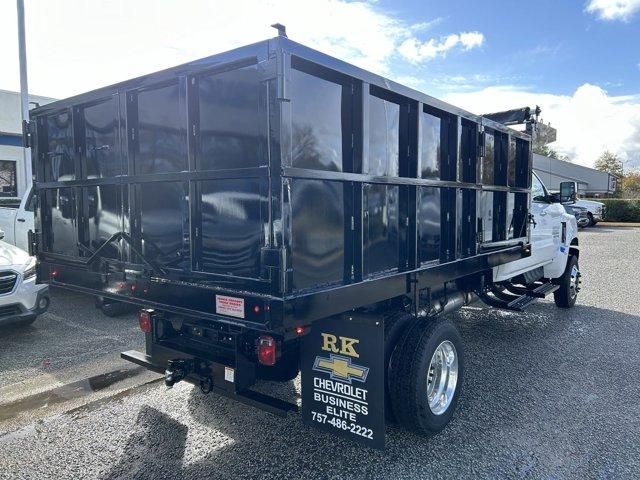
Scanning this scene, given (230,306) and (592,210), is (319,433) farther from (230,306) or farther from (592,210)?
(592,210)

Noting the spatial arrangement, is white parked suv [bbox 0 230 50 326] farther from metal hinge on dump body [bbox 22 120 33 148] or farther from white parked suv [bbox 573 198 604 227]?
white parked suv [bbox 573 198 604 227]

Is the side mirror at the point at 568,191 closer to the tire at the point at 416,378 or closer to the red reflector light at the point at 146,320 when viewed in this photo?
the tire at the point at 416,378

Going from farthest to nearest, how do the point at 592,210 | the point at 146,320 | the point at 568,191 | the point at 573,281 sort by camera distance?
the point at 592,210 < the point at 573,281 < the point at 568,191 < the point at 146,320

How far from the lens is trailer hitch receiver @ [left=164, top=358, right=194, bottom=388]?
3.46m

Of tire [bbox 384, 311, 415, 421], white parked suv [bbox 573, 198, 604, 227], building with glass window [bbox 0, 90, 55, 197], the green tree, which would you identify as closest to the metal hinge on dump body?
tire [bbox 384, 311, 415, 421]

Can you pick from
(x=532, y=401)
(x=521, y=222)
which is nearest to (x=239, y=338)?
(x=532, y=401)

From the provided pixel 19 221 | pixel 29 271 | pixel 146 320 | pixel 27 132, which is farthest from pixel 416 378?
pixel 19 221

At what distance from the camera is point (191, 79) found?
3033 mm

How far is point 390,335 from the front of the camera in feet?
11.5

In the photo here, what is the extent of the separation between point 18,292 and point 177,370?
3.69 m

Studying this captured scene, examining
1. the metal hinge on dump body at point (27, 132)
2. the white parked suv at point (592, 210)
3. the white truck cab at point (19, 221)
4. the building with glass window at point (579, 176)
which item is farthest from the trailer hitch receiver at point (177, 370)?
the building with glass window at point (579, 176)

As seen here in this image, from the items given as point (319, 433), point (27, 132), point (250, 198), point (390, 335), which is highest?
point (27, 132)

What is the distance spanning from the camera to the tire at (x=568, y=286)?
783cm

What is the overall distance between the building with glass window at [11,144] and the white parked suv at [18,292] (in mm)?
13355
